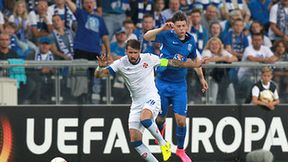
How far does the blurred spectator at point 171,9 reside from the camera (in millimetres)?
20484

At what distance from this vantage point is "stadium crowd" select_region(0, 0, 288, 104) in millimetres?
17625

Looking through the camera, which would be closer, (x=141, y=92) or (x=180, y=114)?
(x=141, y=92)

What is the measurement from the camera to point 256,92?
1819 cm

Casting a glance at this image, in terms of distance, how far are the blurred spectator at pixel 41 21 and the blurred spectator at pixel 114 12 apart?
146 cm

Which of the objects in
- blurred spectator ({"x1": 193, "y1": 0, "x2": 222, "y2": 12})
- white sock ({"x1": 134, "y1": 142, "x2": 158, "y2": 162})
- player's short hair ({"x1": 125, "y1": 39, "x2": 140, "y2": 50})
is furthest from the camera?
blurred spectator ({"x1": 193, "y1": 0, "x2": 222, "y2": 12})

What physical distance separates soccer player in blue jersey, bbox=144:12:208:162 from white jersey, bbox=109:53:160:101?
0.55 metres

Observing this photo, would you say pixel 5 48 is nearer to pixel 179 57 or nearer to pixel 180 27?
pixel 179 57

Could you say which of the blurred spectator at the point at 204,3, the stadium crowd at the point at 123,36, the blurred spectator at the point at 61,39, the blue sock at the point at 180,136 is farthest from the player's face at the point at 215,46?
the blue sock at the point at 180,136

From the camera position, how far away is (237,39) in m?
20.4

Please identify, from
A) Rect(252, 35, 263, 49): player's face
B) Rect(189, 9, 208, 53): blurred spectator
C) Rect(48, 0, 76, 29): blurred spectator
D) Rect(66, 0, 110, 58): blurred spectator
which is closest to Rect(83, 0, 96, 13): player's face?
Rect(66, 0, 110, 58): blurred spectator

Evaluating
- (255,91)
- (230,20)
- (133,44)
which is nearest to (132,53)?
(133,44)

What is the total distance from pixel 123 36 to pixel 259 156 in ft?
14.5

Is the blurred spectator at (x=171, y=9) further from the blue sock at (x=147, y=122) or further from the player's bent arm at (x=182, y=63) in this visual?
the blue sock at (x=147, y=122)

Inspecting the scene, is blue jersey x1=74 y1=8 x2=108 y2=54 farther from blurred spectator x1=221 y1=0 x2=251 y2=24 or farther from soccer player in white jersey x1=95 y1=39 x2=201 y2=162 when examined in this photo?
soccer player in white jersey x1=95 y1=39 x2=201 y2=162
